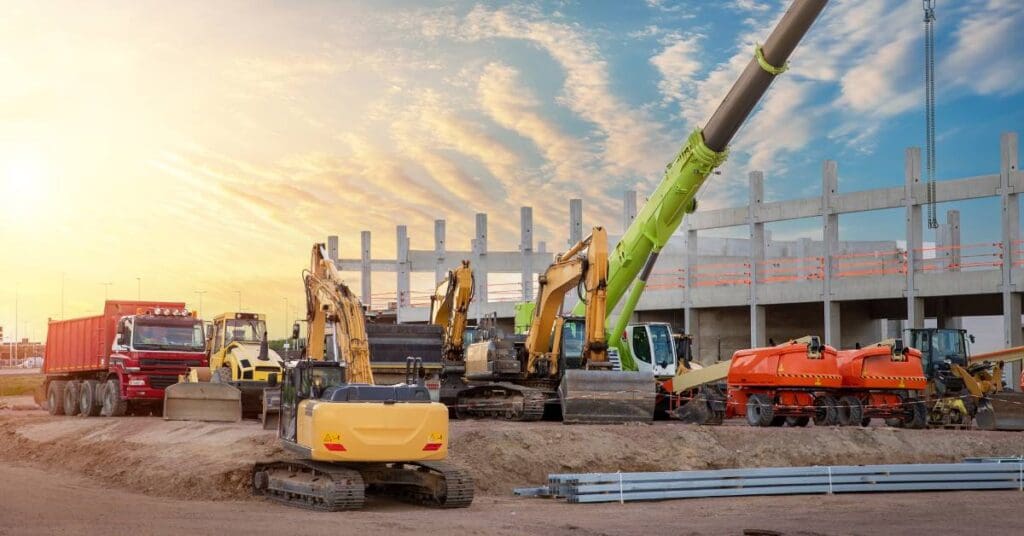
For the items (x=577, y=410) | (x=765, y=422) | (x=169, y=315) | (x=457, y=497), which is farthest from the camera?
(x=169, y=315)

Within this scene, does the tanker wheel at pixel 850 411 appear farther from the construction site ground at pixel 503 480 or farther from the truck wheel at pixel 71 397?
the truck wheel at pixel 71 397

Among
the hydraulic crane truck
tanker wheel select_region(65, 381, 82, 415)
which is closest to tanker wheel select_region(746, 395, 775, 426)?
the hydraulic crane truck

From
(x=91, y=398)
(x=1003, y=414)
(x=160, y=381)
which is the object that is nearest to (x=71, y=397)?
(x=91, y=398)

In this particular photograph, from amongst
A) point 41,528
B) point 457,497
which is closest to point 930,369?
point 457,497

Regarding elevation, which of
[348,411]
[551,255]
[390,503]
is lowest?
[390,503]

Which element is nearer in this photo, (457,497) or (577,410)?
(457,497)

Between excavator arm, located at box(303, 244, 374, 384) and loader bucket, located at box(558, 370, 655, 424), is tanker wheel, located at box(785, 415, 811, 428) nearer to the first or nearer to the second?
loader bucket, located at box(558, 370, 655, 424)

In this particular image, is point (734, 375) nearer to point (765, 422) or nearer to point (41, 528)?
point (765, 422)

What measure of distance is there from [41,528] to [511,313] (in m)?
43.6

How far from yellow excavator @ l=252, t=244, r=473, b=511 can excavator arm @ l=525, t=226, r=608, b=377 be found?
8185mm

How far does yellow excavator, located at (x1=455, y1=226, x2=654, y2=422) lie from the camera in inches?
1083

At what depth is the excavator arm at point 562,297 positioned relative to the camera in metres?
27.8

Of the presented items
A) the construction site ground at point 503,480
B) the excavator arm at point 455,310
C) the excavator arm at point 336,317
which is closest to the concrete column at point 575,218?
the excavator arm at point 455,310

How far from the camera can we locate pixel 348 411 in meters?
17.2
